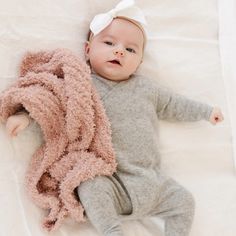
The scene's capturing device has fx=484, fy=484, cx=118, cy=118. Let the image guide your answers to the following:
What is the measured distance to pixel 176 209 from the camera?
1.22m

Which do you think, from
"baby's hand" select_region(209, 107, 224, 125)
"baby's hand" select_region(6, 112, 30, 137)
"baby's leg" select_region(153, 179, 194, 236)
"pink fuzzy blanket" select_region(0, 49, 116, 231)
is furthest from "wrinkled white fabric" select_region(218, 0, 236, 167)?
"baby's hand" select_region(6, 112, 30, 137)

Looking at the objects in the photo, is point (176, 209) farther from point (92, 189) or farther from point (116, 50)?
point (116, 50)

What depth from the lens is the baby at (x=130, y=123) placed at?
116 cm

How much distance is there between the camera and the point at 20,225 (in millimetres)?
1130

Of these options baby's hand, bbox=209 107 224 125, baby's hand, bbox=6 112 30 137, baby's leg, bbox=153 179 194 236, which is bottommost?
baby's leg, bbox=153 179 194 236

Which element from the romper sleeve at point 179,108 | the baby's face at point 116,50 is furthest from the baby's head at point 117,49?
the romper sleeve at point 179,108

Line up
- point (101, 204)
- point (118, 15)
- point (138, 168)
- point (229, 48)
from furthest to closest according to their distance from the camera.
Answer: point (229, 48)
point (118, 15)
point (138, 168)
point (101, 204)

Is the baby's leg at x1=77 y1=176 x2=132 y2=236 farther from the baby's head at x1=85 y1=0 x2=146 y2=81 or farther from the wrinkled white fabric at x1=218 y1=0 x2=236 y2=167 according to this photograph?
the wrinkled white fabric at x1=218 y1=0 x2=236 y2=167

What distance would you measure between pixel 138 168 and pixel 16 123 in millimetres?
331

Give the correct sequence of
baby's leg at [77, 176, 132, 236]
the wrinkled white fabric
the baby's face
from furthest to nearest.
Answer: the wrinkled white fabric, the baby's face, baby's leg at [77, 176, 132, 236]

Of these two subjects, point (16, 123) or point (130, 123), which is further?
point (130, 123)

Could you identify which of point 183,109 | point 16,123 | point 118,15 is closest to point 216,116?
point 183,109

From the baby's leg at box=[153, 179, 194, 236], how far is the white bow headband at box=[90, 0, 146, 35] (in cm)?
47

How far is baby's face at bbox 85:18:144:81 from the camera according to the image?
→ 1318 mm
